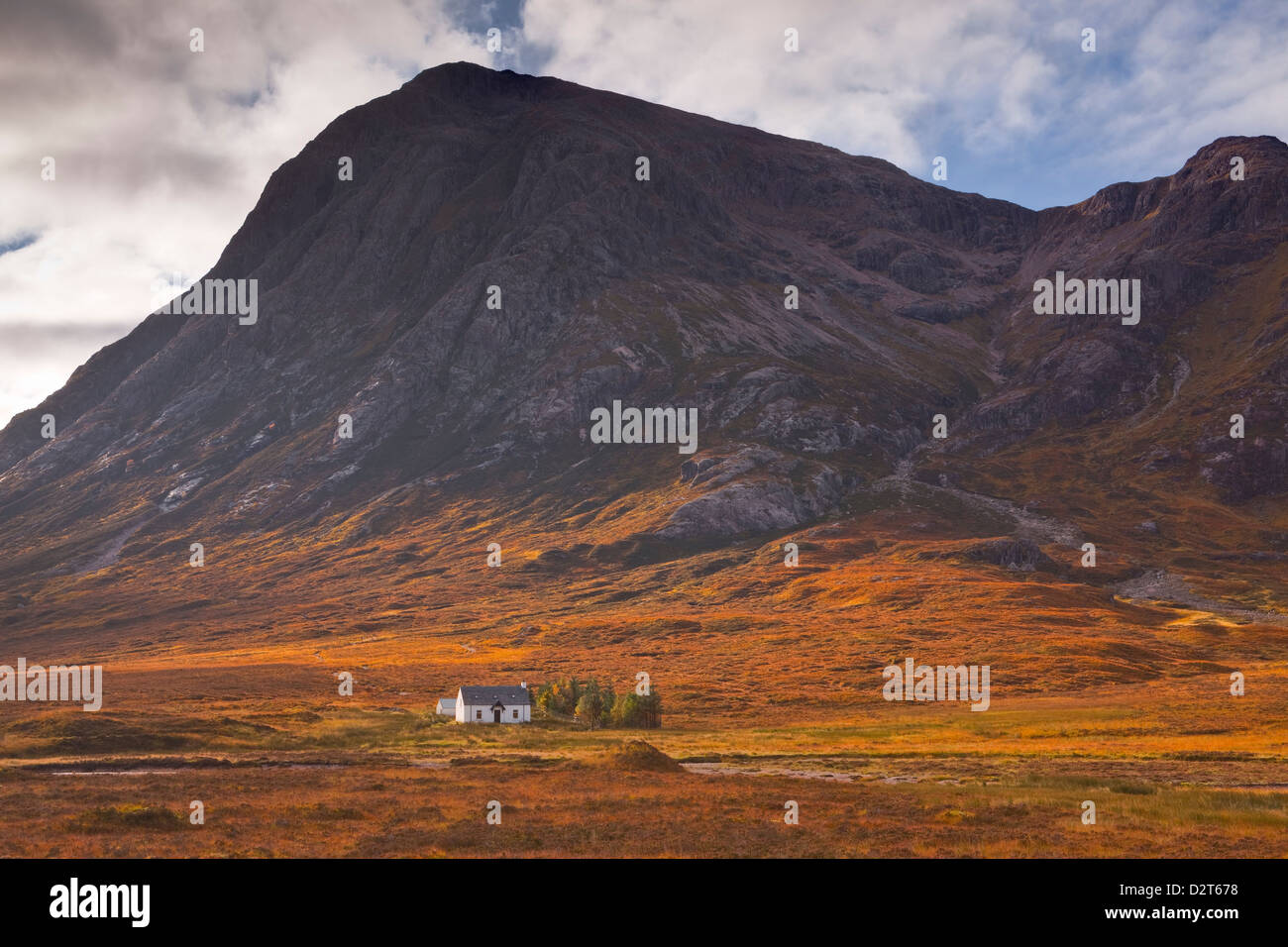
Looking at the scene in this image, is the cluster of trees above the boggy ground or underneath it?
underneath

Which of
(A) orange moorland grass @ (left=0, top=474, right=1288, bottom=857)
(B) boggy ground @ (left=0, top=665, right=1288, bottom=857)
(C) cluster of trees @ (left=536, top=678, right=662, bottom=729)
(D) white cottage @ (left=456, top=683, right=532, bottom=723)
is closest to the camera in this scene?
(B) boggy ground @ (left=0, top=665, right=1288, bottom=857)

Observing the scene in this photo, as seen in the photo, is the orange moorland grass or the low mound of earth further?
the low mound of earth

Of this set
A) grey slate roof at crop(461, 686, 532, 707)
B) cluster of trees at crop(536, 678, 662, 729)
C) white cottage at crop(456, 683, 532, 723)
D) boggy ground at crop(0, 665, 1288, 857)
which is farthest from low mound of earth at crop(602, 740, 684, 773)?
grey slate roof at crop(461, 686, 532, 707)

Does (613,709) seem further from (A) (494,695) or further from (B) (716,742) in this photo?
(B) (716,742)

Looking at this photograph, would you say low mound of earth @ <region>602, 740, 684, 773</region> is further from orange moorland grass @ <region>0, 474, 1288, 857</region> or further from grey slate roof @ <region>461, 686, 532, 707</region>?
grey slate roof @ <region>461, 686, 532, 707</region>

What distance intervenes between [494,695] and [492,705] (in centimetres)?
106

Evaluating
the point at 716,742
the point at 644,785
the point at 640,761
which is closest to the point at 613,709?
the point at 716,742

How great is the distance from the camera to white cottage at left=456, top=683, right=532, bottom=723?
87.6m

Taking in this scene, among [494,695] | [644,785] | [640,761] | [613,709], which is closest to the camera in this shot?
[644,785]

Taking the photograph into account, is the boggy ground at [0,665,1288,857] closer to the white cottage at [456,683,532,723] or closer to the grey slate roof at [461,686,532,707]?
the white cottage at [456,683,532,723]

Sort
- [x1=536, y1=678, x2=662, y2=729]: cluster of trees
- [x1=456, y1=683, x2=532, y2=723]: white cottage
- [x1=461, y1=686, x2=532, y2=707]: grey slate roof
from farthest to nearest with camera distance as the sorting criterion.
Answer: [x1=461, y1=686, x2=532, y2=707]: grey slate roof < [x1=456, y1=683, x2=532, y2=723]: white cottage < [x1=536, y1=678, x2=662, y2=729]: cluster of trees

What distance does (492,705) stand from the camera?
88312 millimetres

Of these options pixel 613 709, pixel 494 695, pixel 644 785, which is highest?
pixel 644 785

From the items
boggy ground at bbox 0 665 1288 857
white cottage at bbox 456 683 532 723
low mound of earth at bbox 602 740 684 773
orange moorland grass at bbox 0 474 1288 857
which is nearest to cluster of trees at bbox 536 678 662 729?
orange moorland grass at bbox 0 474 1288 857
